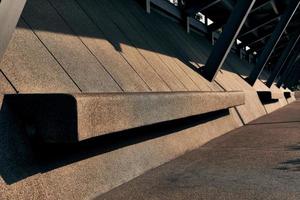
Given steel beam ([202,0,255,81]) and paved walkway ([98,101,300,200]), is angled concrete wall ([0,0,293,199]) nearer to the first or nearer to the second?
paved walkway ([98,101,300,200])

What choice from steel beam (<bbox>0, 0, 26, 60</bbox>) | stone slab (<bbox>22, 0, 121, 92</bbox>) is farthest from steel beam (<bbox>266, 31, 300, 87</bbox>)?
steel beam (<bbox>0, 0, 26, 60</bbox>)

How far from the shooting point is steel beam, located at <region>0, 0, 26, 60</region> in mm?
3641

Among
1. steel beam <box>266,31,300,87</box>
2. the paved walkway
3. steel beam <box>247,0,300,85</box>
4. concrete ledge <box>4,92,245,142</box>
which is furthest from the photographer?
steel beam <box>266,31,300,87</box>

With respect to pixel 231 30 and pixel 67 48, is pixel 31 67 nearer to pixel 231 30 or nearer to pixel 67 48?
pixel 67 48

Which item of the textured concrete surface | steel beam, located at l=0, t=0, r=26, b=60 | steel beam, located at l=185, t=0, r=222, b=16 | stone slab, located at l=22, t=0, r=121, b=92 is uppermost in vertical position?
steel beam, located at l=0, t=0, r=26, b=60

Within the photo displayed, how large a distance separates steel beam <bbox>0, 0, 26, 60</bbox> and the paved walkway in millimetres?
1719

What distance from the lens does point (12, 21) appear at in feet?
12.5

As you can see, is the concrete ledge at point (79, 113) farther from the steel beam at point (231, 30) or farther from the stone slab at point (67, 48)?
the steel beam at point (231, 30)

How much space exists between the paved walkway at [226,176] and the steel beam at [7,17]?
1719 millimetres

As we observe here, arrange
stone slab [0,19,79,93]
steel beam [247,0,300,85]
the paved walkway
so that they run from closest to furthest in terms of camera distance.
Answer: the paved walkway < stone slab [0,19,79,93] < steel beam [247,0,300,85]

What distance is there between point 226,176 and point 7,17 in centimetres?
288

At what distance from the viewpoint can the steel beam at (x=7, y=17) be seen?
3.64 metres

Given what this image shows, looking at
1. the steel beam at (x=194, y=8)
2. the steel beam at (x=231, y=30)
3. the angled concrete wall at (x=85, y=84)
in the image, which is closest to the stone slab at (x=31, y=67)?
the angled concrete wall at (x=85, y=84)

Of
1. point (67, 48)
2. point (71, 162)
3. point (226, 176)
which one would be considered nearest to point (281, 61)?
point (67, 48)
